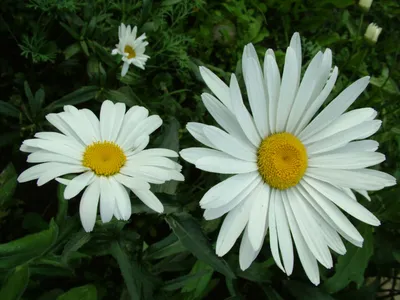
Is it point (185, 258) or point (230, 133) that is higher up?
point (230, 133)

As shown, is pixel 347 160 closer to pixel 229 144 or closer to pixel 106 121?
pixel 229 144

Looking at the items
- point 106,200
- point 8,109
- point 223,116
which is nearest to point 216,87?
point 223,116

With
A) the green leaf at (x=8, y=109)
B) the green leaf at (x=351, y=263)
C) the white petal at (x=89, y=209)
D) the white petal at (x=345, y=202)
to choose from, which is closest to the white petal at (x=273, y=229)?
the white petal at (x=345, y=202)

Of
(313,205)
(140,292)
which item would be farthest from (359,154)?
(140,292)

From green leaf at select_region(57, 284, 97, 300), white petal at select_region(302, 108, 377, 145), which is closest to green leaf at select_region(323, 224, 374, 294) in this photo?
white petal at select_region(302, 108, 377, 145)

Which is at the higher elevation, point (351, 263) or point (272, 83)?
point (272, 83)

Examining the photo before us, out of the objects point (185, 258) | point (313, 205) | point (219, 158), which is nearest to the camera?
point (219, 158)

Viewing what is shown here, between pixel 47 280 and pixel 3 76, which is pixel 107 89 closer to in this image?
pixel 3 76
